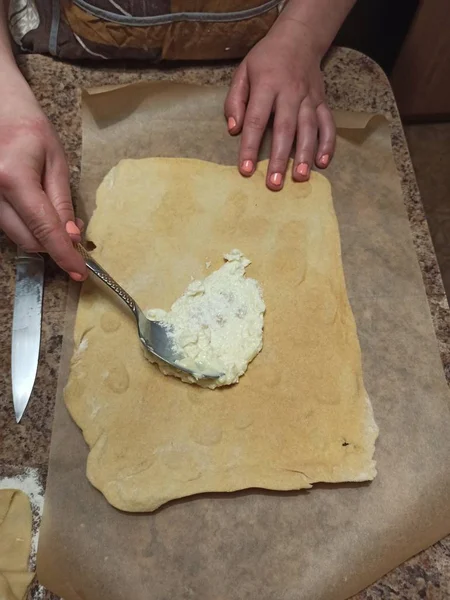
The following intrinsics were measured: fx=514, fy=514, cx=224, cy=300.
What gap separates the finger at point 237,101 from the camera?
3.24 ft

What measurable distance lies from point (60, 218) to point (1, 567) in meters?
0.49

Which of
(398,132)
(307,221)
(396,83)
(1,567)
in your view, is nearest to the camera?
(1,567)

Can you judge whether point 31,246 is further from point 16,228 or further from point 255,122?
point 255,122

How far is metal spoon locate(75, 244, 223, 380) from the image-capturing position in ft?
2.54

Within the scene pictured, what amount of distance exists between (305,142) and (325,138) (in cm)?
5

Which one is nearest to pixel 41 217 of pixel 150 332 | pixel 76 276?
pixel 76 276

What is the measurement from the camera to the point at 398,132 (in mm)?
1058

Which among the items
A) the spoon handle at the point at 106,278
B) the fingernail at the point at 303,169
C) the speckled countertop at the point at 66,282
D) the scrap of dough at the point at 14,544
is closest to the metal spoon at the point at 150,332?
the spoon handle at the point at 106,278

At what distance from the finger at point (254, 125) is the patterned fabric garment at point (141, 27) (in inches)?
6.1

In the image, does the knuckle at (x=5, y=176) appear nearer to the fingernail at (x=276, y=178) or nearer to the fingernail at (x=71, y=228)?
the fingernail at (x=71, y=228)

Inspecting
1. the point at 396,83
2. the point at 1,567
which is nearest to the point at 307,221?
the point at 1,567

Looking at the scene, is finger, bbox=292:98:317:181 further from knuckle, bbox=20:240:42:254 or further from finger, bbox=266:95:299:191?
knuckle, bbox=20:240:42:254

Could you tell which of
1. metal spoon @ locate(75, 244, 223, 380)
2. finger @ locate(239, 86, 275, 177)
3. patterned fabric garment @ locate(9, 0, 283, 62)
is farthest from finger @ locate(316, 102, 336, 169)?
metal spoon @ locate(75, 244, 223, 380)

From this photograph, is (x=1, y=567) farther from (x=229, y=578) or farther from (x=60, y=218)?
(x=60, y=218)
